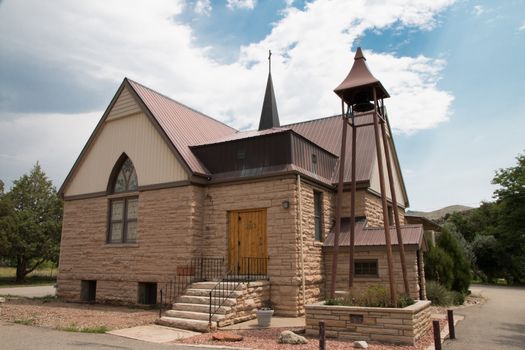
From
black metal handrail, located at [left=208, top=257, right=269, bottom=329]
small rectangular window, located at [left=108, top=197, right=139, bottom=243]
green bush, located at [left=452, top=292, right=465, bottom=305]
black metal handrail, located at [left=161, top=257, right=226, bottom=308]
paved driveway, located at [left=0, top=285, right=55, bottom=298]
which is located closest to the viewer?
black metal handrail, located at [left=208, top=257, right=269, bottom=329]

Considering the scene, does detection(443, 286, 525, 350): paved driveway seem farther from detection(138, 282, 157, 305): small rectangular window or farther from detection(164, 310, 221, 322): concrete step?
detection(138, 282, 157, 305): small rectangular window

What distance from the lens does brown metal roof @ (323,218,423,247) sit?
13742 mm

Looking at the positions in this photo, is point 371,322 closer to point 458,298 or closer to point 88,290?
point 458,298

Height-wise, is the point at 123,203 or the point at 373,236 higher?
the point at 123,203

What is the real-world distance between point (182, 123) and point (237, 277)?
717 centimetres

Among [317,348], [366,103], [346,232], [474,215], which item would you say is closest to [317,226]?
[346,232]

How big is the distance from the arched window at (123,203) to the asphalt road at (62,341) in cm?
624

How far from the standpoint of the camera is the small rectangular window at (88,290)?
655 inches

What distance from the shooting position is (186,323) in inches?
413

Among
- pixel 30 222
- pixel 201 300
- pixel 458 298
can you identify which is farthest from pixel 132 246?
pixel 30 222

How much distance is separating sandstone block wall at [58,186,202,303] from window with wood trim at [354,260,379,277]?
5533 millimetres

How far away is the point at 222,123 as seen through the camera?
70.3 ft

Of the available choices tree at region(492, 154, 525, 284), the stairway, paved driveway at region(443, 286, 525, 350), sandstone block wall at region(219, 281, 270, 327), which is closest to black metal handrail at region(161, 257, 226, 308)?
the stairway

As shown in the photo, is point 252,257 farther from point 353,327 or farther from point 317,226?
point 353,327
